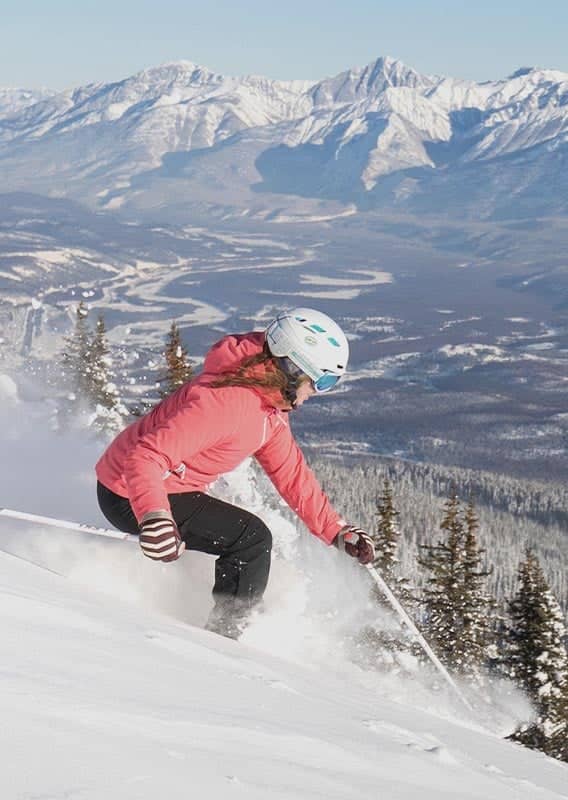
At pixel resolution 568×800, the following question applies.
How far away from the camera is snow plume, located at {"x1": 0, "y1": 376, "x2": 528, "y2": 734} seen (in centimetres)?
747

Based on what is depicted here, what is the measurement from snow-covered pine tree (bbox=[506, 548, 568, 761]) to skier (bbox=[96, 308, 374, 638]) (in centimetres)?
1294

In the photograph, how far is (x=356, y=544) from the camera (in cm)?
673

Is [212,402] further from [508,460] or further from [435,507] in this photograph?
[508,460]

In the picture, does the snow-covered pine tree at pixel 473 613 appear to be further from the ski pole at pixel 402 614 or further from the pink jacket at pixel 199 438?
the pink jacket at pixel 199 438

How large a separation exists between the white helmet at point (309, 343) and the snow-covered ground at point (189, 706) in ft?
5.74

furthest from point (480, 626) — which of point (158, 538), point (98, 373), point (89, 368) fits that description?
point (89, 368)

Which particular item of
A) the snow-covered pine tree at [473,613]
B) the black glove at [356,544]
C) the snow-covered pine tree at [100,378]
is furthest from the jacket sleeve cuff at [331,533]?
the snow-covered pine tree at [100,378]

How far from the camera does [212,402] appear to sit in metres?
5.54

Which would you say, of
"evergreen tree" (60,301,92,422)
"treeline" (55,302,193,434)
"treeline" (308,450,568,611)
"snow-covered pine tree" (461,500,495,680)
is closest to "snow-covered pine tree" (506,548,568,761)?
"snow-covered pine tree" (461,500,495,680)

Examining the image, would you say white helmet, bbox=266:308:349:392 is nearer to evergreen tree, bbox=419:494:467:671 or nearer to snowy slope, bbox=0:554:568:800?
snowy slope, bbox=0:554:568:800

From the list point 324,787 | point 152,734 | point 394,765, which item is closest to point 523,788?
point 394,765

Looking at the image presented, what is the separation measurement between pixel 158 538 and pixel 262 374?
119 centimetres

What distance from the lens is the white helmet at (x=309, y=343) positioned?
221 inches

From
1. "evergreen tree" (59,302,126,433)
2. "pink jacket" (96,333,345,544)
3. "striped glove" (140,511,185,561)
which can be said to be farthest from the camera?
"evergreen tree" (59,302,126,433)
